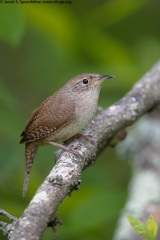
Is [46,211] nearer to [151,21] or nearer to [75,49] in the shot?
[75,49]

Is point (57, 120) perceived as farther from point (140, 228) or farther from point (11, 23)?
point (140, 228)

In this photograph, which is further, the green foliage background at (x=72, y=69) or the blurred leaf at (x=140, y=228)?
the green foliage background at (x=72, y=69)

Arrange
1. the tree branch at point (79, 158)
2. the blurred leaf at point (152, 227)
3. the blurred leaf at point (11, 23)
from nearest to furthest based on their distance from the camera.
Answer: the tree branch at point (79, 158)
the blurred leaf at point (152, 227)
the blurred leaf at point (11, 23)

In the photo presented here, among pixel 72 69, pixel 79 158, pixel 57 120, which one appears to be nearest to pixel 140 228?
pixel 79 158

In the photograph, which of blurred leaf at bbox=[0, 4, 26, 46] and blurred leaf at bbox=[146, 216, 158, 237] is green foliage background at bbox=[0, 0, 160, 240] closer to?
blurred leaf at bbox=[0, 4, 26, 46]

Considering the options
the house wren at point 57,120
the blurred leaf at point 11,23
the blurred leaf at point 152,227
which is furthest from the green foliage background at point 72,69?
the blurred leaf at point 152,227

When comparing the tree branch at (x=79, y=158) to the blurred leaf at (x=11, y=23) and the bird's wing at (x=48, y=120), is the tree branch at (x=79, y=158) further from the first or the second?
the blurred leaf at (x=11, y=23)
